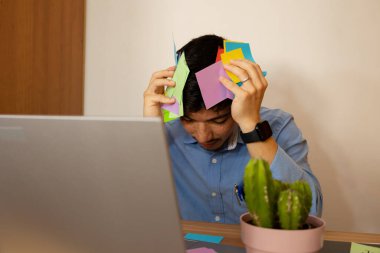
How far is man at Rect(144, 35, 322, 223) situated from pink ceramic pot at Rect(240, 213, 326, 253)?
15.3 inches

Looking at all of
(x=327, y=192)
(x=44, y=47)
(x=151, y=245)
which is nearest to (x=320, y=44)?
(x=327, y=192)

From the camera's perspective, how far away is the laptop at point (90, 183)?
0.44 metres

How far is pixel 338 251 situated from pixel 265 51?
1.09 m

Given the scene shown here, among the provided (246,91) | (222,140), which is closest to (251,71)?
(246,91)

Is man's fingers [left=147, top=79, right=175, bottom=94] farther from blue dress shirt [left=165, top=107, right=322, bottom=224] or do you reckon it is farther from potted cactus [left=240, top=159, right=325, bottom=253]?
potted cactus [left=240, top=159, right=325, bottom=253]

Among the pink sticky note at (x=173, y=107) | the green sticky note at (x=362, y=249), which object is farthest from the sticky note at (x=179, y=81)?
the green sticky note at (x=362, y=249)

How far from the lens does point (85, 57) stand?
1.96 meters

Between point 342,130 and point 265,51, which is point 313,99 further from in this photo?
point 265,51

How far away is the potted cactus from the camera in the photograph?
0.53 m

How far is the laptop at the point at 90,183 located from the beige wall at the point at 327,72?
51.9 inches

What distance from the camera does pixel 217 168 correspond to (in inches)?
50.1

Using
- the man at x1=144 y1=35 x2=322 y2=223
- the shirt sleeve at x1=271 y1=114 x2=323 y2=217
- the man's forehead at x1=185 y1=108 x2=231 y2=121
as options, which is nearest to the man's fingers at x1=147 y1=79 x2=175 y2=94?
the man at x1=144 y1=35 x2=322 y2=223

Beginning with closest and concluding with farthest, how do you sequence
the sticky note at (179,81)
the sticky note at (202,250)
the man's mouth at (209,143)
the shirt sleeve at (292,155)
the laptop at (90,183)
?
the laptop at (90,183)
the sticky note at (202,250)
the shirt sleeve at (292,155)
the sticky note at (179,81)
the man's mouth at (209,143)

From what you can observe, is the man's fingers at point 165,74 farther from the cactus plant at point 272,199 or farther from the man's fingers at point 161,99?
the cactus plant at point 272,199
